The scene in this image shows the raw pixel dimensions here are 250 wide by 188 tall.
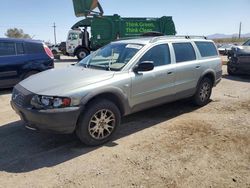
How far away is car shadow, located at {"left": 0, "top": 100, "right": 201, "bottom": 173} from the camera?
13.3 ft

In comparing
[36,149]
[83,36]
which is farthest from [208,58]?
[83,36]

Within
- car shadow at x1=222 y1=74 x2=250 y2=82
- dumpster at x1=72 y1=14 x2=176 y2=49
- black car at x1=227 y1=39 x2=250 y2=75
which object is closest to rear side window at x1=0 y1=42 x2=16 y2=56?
car shadow at x1=222 y1=74 x2=250 y2=82

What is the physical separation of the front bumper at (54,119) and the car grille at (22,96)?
0.11m

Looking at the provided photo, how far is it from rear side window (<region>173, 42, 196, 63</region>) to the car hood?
1.85 meters

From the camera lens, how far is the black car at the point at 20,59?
8469 mm

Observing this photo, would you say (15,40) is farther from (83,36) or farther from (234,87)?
(83,36)

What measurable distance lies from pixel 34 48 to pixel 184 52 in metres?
4.97

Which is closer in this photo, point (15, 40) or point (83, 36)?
point (15, 40)

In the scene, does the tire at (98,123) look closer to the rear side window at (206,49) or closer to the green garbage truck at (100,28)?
the rear side window at (206,49)

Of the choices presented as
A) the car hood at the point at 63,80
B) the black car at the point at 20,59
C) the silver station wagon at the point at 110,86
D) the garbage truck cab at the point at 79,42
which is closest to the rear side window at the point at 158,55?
the silver station wagon at the point at 110,86

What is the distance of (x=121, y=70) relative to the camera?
4.90m


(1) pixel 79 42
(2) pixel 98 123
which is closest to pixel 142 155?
(2) pixel 98 123

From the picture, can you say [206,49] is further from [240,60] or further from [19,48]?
[19,48]

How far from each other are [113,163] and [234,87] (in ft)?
21.7
